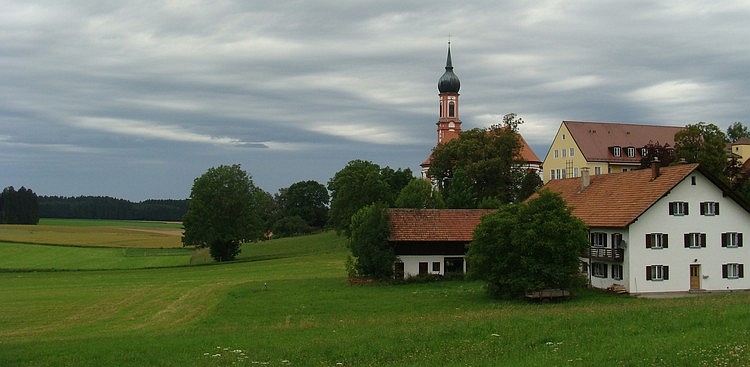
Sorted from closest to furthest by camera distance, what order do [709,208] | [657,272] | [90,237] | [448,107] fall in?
[657,272] → [709,208] → [90,237] → [448,107]

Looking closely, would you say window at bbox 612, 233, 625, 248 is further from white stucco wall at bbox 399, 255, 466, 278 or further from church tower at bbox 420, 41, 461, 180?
church tower at bbox 420, 41, 461, 180

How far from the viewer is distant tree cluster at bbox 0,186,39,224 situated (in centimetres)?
15462

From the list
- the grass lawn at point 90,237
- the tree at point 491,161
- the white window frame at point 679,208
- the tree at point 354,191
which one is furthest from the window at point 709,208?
the grass lawn at point 90,237

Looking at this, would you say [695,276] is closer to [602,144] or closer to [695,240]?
[695,240]

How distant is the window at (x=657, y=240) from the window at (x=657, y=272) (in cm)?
124

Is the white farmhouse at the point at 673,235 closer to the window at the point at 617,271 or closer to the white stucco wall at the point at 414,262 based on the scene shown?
the window at the point at 617,271

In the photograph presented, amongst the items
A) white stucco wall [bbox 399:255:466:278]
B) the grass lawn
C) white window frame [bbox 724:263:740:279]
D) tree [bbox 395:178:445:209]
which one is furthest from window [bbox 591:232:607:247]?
the grass lawn

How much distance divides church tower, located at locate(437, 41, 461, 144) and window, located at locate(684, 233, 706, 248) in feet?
272

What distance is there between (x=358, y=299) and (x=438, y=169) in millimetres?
48381

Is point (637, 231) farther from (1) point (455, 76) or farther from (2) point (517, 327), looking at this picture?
(1) point (455, 76)

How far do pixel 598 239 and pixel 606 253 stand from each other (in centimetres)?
248

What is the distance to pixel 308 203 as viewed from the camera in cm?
15062

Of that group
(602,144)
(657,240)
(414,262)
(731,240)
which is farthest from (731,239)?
(602,144)

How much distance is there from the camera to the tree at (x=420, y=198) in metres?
73.5
